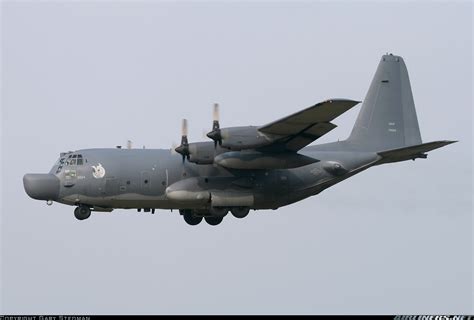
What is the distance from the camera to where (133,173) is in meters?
27.9

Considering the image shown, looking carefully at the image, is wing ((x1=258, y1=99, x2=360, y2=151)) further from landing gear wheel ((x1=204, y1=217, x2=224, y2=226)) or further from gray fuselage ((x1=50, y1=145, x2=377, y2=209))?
landing gear wheel ((x1=204, y1=217, x2=224, y2=226))

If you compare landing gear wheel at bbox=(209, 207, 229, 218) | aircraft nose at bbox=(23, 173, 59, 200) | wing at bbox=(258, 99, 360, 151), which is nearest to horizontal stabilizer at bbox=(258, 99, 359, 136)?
wing at bbox=(258, 99, 360, 151)

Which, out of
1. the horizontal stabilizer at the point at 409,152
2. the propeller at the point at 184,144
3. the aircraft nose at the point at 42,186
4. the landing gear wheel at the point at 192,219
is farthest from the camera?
the landing gear wheel at the point at 192,219

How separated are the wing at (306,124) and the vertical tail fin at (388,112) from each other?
12.2ft

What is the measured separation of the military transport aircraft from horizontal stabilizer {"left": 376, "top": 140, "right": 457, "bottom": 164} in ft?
0.09

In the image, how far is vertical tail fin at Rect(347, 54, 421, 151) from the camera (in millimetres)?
30766

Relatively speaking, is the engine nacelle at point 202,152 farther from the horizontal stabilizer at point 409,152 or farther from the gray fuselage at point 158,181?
the horizontal stabilizer at point 409,152

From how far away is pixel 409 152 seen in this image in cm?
2902

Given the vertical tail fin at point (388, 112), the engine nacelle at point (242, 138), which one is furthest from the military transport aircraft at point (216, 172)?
the vertical tail fin at point (388, 112)

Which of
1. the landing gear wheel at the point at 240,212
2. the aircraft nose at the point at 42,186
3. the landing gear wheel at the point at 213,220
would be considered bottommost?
the landing gear wheel at the point at 213,220

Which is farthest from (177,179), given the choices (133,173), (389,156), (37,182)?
(389,156)

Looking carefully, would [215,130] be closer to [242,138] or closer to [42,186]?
[242,138]

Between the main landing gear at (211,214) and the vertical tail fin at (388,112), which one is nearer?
the main landing gear at (211,214)

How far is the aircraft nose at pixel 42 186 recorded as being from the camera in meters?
27.7
